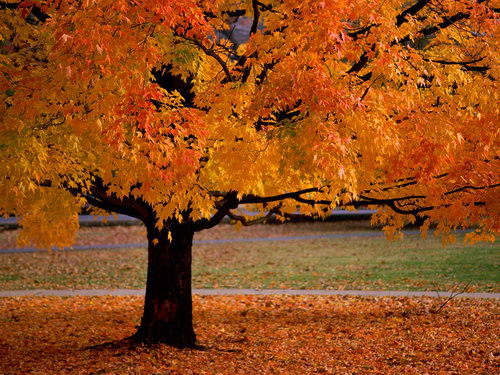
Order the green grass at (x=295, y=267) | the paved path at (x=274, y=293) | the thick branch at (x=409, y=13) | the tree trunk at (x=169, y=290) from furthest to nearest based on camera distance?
the green grass at (x=295, y=267) < the paved path at (x=274, y=293) < the tree trunk at (x=169, y=290) < the thick branch at (x=409, y=13)

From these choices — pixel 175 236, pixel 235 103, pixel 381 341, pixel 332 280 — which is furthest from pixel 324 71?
pixel 332 280

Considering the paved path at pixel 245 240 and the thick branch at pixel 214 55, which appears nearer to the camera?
the thick branch at pixel 214 55

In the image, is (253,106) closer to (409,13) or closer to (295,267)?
(409,13)

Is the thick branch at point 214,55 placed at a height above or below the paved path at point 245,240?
above

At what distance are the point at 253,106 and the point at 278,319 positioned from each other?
22.6ft

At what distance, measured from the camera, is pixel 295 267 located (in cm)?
2294

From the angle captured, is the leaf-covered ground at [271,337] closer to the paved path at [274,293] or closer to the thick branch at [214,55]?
the paved path at [274,293]

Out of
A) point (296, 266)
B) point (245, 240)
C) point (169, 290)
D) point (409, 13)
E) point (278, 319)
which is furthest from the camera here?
point (245, 240)

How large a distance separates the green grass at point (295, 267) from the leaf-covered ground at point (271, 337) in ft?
11.9

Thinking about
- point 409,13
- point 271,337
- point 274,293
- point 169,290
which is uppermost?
point 409,13

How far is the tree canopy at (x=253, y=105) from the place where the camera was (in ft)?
22.8

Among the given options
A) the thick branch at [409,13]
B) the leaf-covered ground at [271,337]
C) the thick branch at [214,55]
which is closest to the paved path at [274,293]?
the leaf-covered ground at [271,337]

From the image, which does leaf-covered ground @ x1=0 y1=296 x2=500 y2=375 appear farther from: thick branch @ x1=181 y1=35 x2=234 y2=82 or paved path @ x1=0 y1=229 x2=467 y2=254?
paved path @ x1=0 y1=229 x2=467 y2=254

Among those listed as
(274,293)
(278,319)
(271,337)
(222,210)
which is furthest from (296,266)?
(222,210)
